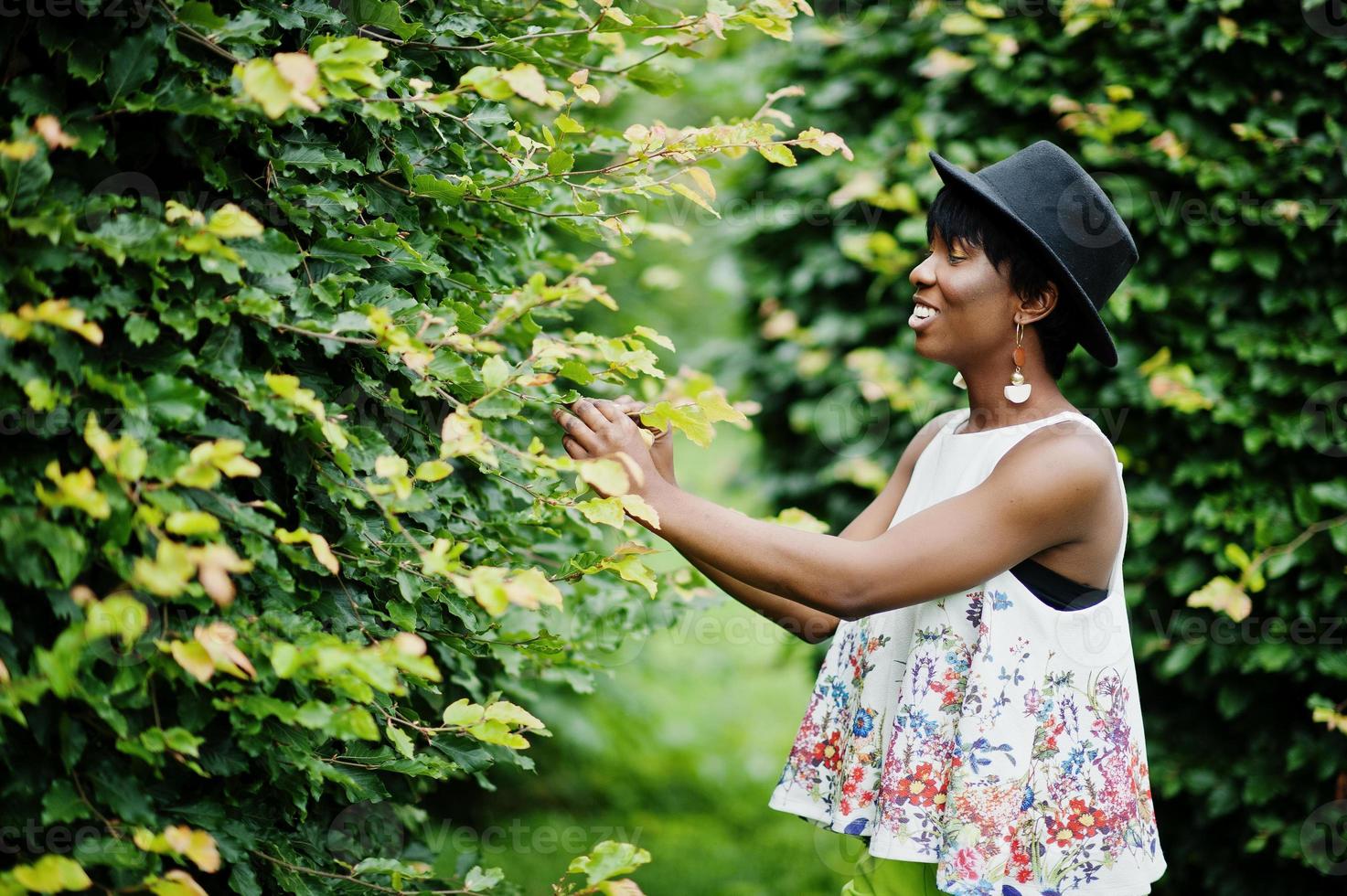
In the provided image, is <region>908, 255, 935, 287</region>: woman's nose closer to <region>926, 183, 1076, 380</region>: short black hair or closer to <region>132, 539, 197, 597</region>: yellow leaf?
<region>926, 183, 1076, 380</region>: short black hair

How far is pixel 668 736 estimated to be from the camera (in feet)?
19.4

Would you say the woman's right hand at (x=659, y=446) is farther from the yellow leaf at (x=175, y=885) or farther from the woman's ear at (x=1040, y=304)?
the yellow leaf at (x=175, y=885)

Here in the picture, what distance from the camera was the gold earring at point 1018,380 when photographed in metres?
2.00

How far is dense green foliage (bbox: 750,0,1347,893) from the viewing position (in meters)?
2.96

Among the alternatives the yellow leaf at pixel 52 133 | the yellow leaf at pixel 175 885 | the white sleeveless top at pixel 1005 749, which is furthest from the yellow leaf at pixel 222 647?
the white sleeveless top at pixel 1005 749

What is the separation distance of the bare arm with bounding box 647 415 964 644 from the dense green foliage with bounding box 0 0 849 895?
0.45 metres

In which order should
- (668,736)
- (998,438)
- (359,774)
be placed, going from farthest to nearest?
(668,736) < (998,438) < (359,774)

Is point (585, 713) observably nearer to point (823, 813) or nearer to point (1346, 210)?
point (823, 813)

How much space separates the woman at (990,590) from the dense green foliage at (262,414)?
0.33 metres

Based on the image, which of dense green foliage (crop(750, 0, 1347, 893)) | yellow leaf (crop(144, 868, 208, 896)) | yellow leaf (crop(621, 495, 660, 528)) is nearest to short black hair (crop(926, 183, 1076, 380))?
yellow leaf (crop(621, 495, 660, 528))

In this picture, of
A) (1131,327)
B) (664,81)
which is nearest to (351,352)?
(664,81)

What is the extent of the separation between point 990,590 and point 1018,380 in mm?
402

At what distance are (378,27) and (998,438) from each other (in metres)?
1.26

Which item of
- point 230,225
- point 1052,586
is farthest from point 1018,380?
point 230,225
